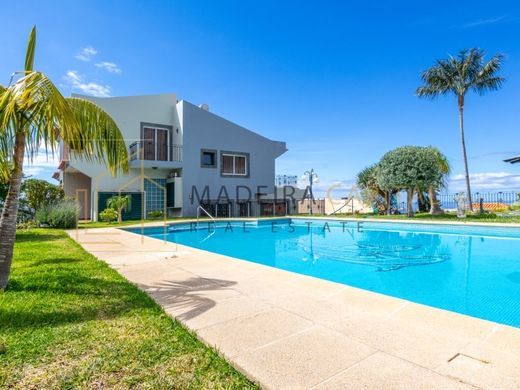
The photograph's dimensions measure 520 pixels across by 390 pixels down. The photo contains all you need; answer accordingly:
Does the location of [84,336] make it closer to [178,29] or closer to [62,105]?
[62,105]

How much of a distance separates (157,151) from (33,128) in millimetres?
16698

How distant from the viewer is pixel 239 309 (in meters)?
3.41

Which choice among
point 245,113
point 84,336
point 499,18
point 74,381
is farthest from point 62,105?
point 245,113

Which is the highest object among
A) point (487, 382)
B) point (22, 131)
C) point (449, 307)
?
point (22, 131)

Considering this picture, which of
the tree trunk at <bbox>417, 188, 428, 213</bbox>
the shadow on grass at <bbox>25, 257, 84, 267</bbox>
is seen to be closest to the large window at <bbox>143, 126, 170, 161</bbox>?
the shadow on grass at <bbox>25, 257, 84, 267</bbox>

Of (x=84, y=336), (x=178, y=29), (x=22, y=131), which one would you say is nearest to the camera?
(x=84, y=336)

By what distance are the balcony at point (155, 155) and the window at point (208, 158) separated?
1559 millimetres

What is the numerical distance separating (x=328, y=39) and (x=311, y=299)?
14800mm

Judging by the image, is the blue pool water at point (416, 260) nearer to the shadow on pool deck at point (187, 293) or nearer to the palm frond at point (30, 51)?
the shadow on pool deck at point (187, 293)

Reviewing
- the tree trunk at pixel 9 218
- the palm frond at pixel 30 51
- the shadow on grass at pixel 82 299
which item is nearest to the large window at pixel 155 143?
the palm frond at pixel 30 51

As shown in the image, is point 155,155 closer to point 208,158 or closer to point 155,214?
point 208,158

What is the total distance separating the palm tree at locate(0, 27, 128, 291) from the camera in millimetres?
3580

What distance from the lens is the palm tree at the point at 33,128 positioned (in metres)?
3.58

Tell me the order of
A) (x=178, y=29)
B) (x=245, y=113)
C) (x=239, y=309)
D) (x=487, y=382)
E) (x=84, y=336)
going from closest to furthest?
1. (x=487, y=382)
2. (x=84, y=336)
3. (x=239, y=309)
4. (x=178, y=29)
5. (x=245, y=113)
